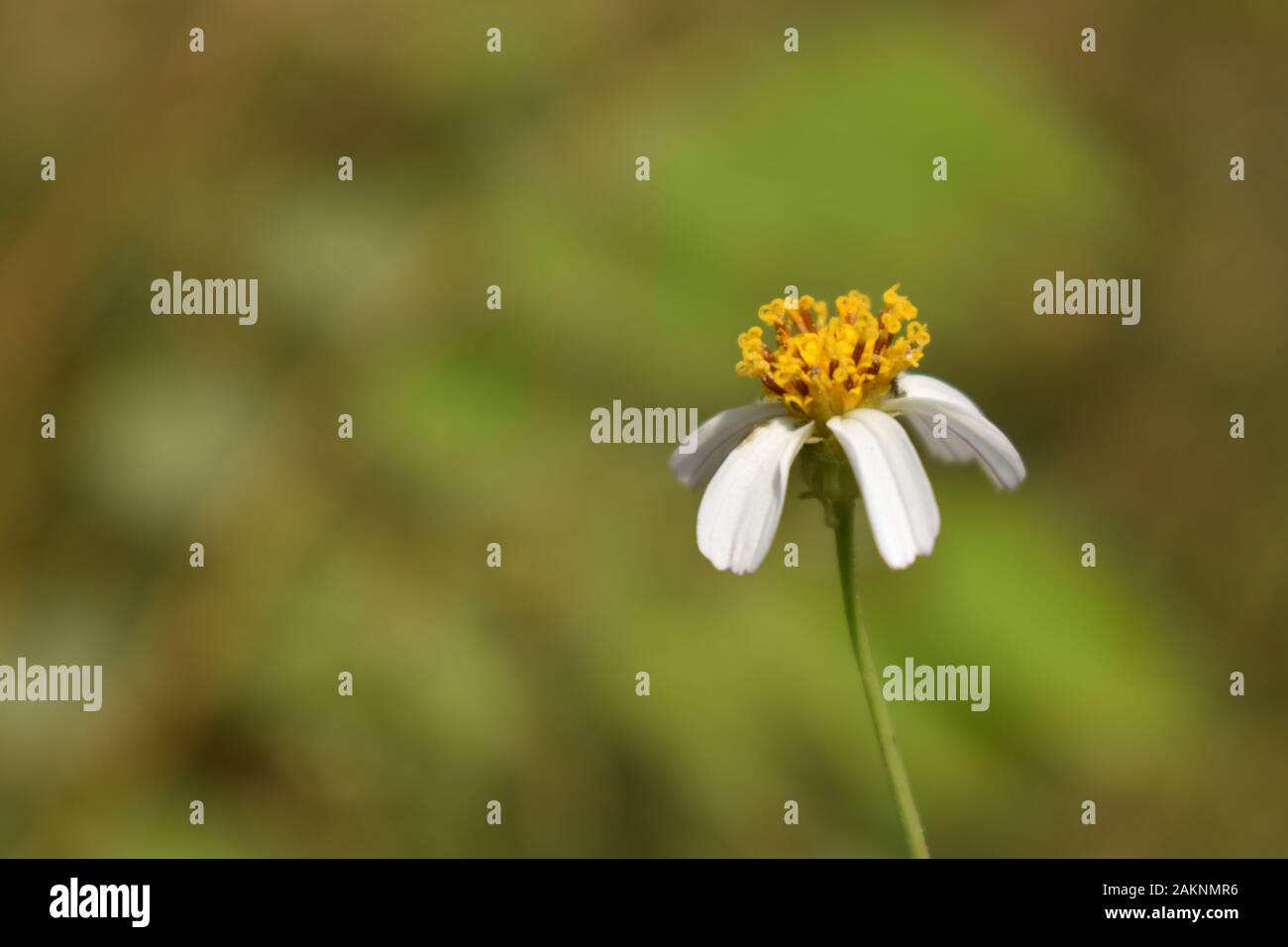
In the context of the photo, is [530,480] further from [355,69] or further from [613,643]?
[355,69]

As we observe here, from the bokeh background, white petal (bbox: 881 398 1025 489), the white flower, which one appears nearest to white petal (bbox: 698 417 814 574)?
the white flower

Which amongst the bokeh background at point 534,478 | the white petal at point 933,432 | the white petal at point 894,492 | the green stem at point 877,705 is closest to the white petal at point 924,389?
the white petal at point 933,432

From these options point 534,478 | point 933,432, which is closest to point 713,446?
point 933,432

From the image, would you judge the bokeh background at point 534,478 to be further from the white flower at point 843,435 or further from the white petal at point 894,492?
the white petal at point 894,492

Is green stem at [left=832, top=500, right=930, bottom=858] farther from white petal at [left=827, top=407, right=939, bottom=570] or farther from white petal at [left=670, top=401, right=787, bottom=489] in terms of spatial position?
white petal at [left=670, top=401, right=787, bottom=489]

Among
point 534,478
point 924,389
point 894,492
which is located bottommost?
point 894,492

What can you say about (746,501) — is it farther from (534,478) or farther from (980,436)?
(534,478)
